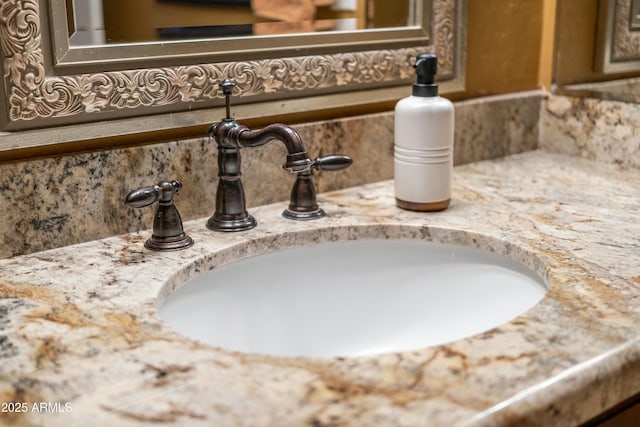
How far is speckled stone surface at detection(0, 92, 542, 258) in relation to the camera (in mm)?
837

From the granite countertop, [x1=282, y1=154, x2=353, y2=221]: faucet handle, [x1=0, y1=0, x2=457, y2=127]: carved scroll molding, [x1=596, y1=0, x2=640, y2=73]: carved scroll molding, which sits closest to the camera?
the granite countertop

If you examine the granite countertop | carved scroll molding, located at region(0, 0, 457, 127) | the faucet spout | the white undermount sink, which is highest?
carved scroll molding, located at region(0, 0, 457, 127)

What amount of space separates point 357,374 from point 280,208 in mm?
481

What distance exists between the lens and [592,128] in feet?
4.20

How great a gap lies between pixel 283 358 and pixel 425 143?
473 mm

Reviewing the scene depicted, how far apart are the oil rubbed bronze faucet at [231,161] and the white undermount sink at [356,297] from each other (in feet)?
0.21

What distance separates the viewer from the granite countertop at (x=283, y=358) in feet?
1.73

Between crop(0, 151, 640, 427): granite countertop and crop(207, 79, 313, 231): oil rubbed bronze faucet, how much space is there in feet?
0.08

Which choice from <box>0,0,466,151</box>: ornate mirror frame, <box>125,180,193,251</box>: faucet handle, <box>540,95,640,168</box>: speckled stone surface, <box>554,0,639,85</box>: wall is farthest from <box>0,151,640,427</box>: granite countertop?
<box>554,0,639,85</box>: wall

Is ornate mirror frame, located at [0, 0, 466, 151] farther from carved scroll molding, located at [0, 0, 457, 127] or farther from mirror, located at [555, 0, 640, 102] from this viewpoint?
mirror, located at [555, 0, 640, 102]

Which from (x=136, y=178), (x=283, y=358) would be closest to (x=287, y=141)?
(x=136, y=178)

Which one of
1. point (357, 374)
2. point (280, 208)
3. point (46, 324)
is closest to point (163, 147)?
point (280, 208)

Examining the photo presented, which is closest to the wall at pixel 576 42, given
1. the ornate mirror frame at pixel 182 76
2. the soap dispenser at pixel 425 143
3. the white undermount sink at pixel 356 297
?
the ornate mirror frame at pixel 182 76

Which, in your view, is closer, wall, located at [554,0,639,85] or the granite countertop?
the granite countertop
